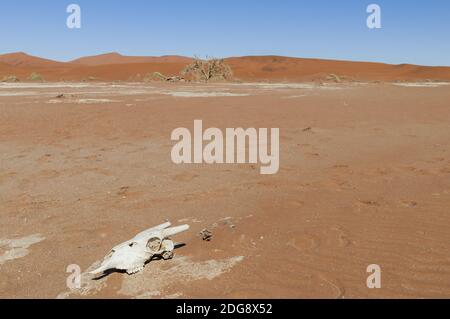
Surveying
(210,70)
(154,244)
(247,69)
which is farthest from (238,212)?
(247,69)

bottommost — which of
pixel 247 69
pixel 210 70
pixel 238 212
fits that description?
pixel 238 212

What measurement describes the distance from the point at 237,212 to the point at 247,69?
2074 inches

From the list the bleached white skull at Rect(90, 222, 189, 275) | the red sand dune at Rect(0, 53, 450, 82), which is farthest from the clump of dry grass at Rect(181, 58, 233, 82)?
the bleached white skull at Rect(90, 222, 189, 275)

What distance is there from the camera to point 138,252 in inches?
129

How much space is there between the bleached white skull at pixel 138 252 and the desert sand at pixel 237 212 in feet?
0.23

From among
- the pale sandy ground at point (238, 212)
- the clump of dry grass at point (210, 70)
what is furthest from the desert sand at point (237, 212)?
the clump of dry grass at point (210, 70)

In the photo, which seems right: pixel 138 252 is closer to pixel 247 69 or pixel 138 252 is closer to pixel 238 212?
pixel 238 212

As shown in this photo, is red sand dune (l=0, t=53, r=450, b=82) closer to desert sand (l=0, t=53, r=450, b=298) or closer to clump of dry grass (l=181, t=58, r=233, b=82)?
clump of dry grass (l=181, t=58, r=233, b=82)

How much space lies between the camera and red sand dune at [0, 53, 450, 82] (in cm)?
4231

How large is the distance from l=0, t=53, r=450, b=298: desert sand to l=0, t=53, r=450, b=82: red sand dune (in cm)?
2840
